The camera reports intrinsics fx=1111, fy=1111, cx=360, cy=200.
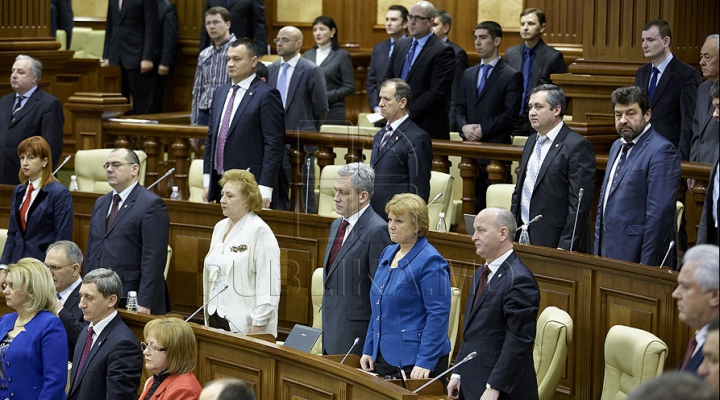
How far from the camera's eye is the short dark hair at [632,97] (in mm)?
4391

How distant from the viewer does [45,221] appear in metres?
5.56

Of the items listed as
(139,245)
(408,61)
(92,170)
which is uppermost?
(408,61)

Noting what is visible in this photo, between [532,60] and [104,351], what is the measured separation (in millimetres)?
3603

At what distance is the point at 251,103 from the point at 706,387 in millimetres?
4152

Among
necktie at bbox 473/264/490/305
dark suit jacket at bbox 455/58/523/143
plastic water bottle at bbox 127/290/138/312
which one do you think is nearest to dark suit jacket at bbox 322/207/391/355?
necktie at bbox 473/264/490/305

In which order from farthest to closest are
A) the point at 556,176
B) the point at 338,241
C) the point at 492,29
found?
the point at 492,29, the point at 556,176, the point at 338,241

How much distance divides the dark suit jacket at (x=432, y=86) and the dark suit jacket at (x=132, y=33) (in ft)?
10.0

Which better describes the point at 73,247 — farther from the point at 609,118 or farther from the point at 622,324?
the point at 609,118

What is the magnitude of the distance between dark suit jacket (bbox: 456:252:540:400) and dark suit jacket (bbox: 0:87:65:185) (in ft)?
10.9

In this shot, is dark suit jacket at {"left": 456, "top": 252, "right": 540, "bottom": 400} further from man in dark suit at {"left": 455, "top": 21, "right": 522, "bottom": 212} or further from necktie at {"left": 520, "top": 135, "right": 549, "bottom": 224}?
man in dark suit at {"left": 455, "top": 21, "right": 522, "bottom": 212}

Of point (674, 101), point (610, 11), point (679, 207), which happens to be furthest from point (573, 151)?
point (610, 11)

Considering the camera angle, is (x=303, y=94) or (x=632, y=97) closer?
(x=632, y=97)

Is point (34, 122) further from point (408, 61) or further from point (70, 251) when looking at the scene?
point (408, 61)

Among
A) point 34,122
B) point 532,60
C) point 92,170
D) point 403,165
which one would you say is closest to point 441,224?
point 403,165
